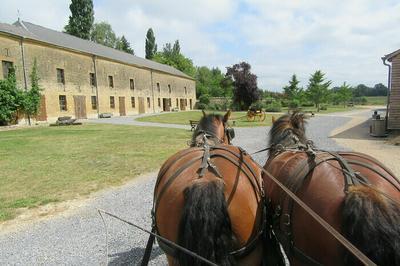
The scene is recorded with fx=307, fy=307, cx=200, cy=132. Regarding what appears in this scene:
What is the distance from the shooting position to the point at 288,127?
12.1 feet

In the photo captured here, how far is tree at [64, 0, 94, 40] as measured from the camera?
5181cm

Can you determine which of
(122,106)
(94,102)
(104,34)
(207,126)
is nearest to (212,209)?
(207,126)

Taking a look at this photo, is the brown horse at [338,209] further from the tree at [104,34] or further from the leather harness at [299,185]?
the tree at [104,34]

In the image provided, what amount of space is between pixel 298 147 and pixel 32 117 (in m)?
27.3

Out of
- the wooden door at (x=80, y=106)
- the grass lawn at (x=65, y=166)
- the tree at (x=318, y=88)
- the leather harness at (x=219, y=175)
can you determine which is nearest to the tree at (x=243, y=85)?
the tree at (x=318, y=88)

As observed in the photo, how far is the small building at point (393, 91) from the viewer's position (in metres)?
15.2

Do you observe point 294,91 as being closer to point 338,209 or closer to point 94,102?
point 94,102

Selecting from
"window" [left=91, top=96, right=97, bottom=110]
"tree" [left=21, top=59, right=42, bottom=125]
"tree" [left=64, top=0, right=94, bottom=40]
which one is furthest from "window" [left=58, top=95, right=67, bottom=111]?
"tree" [left=64, top=0, right=94, bottom=40]

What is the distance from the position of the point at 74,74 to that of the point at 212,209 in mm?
32438

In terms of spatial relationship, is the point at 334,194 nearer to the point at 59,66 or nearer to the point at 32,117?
the point at 32,117

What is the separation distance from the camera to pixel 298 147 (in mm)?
2953

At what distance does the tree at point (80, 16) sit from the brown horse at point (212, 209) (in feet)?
186

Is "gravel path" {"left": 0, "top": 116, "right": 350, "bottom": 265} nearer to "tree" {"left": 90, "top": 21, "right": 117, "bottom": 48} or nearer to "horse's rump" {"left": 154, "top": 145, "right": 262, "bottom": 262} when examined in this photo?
"horse's rump" {"left": 154, "top": 145, "right": 262, "bottom": 262}

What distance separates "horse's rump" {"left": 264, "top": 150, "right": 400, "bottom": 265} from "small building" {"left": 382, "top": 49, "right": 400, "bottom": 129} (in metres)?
15.8
